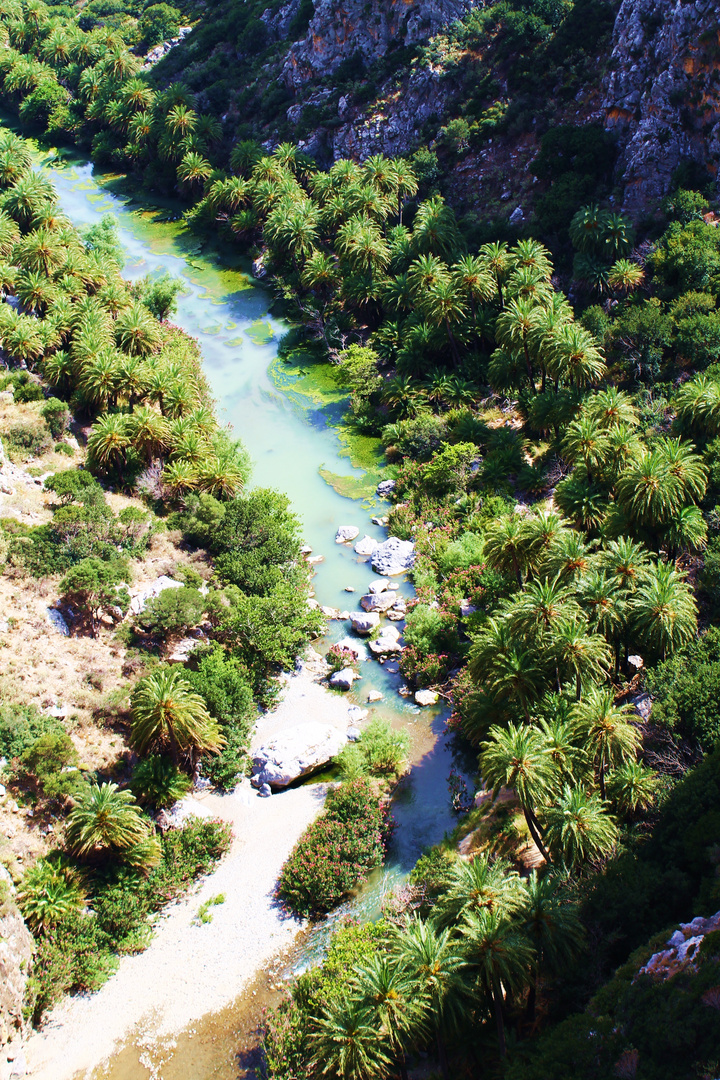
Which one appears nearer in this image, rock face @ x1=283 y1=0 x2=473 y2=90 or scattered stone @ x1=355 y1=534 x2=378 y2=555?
scattered stone @ x1=355 y1=534 x2=378 y2=555

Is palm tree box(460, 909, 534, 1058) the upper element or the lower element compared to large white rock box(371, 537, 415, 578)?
upper

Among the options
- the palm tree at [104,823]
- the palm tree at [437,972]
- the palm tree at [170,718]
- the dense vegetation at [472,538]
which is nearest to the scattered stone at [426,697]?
the dense vegetation at [472,538]

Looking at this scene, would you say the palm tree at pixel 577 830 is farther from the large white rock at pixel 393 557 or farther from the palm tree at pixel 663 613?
the large white rock at pixel 393 557

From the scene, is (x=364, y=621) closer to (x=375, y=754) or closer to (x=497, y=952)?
(x=375, y=754)

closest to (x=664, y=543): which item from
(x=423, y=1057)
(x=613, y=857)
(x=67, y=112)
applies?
(x=613, y=857)

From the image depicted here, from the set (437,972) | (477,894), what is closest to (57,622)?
(477,894)

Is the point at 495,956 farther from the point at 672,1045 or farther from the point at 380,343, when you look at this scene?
the point at 380,343

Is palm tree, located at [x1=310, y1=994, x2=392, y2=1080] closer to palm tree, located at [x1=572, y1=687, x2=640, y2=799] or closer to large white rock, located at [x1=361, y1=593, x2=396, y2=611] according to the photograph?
palm tree, located at [x1=572, y1=687, x2=640, y2=799]

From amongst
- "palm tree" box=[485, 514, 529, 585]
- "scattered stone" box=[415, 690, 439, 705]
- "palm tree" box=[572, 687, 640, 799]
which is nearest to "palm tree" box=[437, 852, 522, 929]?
"palm tree" box=[572, 687, 640, 799]
